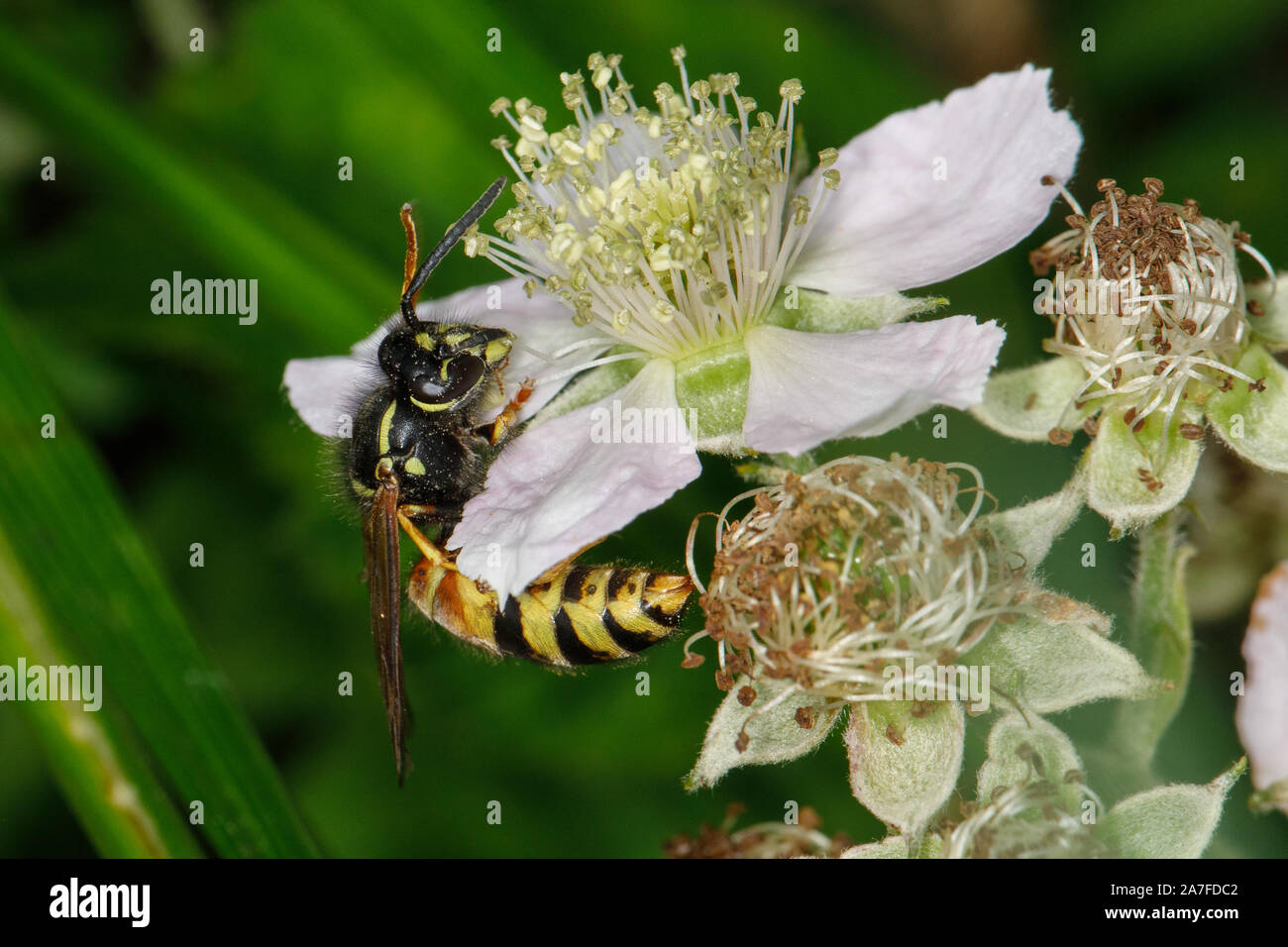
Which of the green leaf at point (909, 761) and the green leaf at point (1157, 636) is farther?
the green leaf at point (1157, 636)

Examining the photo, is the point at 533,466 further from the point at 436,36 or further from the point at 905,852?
the point at 436,36

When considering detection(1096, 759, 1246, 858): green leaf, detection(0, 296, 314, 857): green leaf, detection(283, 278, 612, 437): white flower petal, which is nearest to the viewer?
detection(1096, 759, 1246, 858): green leaf

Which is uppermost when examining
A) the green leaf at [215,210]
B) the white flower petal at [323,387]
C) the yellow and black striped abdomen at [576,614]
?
the green leaf at [215,210]

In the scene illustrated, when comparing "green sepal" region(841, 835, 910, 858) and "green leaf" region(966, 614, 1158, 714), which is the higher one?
"green leaf" region(966, 614, 1158, 714)

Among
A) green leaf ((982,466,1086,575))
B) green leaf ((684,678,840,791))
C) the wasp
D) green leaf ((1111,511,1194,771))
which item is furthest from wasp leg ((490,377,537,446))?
green leaf ((1111,511,1194,771))

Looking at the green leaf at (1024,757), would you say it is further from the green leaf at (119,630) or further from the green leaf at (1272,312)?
the green leaf at (119,630)

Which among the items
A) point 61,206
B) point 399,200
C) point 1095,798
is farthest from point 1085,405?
point 61,206

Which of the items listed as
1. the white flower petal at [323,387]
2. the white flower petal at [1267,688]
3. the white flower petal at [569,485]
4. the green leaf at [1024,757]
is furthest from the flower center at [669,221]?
the white flower petal at [1267,688]

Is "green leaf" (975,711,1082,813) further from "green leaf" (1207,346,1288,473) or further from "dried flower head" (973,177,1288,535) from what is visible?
"green leaf" (1207,346,1288,473)
